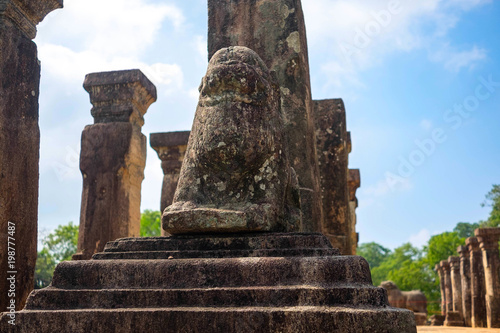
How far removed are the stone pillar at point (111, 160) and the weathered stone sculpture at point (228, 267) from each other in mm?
3926

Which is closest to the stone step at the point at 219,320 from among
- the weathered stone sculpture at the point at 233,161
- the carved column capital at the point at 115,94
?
the weathered stone sculpture at the point at 233,161

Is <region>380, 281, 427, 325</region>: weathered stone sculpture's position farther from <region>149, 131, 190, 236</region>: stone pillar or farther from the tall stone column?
<region>149, 131, 190, 236</region>: stone pillar

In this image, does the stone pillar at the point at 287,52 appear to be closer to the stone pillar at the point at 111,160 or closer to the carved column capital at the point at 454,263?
the stone pillar at the point at 111,160

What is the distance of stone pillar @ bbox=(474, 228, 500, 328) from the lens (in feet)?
52.4

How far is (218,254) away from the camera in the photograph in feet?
11.4

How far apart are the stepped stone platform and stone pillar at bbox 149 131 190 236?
610 cm

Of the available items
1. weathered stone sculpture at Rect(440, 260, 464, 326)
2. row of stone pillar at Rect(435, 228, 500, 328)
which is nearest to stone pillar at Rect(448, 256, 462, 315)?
row of stone pillar at Rect(435, 228, 500, 328)

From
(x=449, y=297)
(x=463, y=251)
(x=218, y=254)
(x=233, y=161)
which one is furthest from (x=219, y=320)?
(x=449, y=297)

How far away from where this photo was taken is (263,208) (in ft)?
12.3

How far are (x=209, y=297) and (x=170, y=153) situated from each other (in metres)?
6.86

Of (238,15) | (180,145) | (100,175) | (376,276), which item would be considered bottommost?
(376,276)

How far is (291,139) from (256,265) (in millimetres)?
2834

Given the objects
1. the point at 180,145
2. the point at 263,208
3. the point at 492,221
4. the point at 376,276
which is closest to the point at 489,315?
the point at 180,145

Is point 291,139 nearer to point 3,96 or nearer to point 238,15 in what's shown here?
point 238,15
